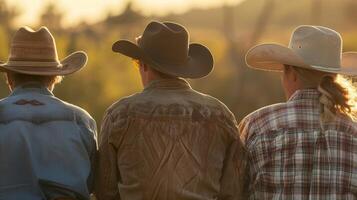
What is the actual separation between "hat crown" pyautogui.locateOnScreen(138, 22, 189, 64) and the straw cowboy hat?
0.45m

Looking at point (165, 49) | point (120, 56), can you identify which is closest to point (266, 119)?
point (165, 49)

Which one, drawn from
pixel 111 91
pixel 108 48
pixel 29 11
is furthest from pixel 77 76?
pixel 29 11

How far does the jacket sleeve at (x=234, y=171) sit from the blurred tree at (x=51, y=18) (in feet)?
152

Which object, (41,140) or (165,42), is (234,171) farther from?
(41,140)

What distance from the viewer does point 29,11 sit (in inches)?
2037

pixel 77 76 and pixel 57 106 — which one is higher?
pixel 57 106

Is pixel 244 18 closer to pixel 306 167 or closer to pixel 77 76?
pixel 77 76

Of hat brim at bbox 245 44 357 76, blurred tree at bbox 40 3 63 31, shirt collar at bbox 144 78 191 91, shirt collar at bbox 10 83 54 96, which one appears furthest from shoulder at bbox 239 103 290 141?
blurred tree at bbox 40 3 63 31

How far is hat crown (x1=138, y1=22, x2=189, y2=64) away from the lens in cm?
632

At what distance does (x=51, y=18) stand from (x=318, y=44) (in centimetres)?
4747

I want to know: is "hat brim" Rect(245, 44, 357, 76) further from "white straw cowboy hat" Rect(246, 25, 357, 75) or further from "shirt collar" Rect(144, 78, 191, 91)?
"shirt collar" Rect(144, 78, 191, 91)

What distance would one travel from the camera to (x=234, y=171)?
627cm

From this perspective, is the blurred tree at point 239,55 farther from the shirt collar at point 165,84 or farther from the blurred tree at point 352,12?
the shirt collar at point 165,84

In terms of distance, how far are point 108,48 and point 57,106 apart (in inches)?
1514
